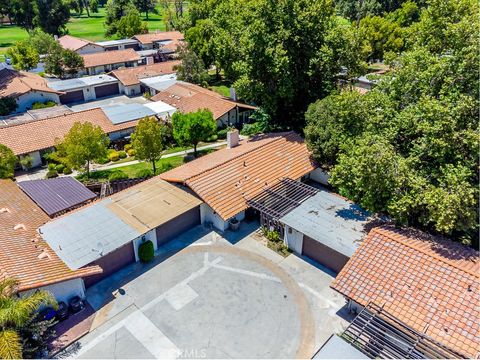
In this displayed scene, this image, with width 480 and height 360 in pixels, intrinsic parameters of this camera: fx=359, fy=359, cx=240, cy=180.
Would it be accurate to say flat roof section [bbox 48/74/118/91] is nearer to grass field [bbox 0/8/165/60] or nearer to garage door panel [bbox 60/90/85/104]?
garage door panel [bbox 60/90/85/104]

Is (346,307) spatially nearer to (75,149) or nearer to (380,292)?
(380,292)

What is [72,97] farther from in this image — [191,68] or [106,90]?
[191,68]

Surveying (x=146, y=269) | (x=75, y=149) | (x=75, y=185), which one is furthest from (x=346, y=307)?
(x=75, y=149)

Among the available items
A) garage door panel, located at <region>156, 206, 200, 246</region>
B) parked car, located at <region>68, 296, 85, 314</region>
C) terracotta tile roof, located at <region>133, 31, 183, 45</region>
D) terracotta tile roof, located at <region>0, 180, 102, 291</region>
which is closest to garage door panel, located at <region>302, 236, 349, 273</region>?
garage door panel, located at <region>156, 206, 200, 246</region>

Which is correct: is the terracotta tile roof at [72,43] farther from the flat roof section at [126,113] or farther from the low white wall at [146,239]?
the low white wall at [146,239]

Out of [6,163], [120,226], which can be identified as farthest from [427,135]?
[6,163]
